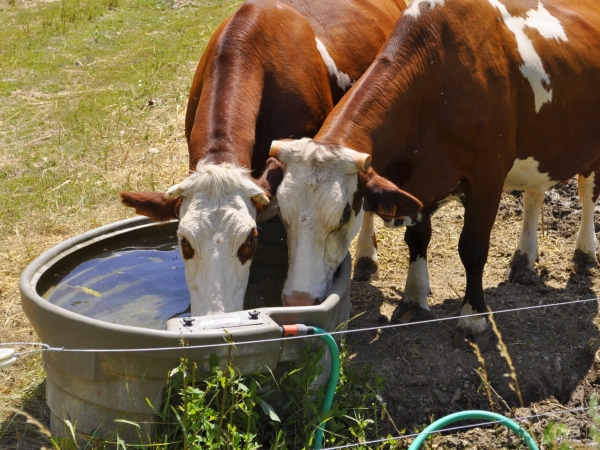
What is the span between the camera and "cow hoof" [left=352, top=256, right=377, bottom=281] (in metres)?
5.94

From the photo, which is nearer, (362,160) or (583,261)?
(362,160)

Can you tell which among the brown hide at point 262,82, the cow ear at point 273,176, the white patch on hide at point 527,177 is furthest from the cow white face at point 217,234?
the white patch on hide at point 527,177

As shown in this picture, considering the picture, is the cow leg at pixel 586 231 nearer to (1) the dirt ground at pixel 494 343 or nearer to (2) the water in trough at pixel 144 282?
(1) the dirt ground at pixel 494 343

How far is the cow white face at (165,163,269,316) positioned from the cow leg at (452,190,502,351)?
1.43m

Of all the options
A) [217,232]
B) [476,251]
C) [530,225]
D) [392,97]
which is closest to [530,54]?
[392,97]

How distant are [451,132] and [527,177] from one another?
0.97 metres

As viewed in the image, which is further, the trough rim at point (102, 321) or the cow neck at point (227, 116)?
the cow neck at point (227, 116)

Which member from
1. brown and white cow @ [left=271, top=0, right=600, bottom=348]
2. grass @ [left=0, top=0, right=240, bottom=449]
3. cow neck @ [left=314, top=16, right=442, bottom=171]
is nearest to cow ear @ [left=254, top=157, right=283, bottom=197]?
brown and white cow @ [left=271, top=0, right=600, bottom=348]

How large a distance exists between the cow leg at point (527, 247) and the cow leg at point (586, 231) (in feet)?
1.03

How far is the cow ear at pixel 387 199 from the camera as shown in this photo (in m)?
4.04

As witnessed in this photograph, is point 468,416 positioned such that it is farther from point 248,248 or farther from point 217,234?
point 217,234

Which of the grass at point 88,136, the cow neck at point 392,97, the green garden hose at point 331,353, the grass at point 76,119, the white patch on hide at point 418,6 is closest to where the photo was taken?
the green garden hose at point 331,353

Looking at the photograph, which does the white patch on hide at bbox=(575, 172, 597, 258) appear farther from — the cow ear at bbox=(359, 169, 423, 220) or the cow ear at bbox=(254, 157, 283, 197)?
the cow ear at bbox=(254, 157, 283, 197)

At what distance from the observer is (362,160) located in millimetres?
3949
